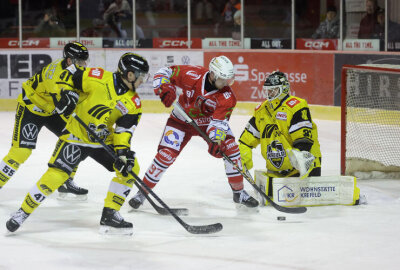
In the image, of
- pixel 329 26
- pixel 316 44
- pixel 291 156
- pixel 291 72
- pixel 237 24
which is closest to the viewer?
pixel 291 156

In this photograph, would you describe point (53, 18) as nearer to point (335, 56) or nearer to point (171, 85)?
point (335, 56)

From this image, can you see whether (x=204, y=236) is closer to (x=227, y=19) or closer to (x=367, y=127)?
(x=367, y=127)

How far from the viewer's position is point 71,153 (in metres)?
4.43

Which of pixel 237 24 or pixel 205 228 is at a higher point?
pixel 237 24

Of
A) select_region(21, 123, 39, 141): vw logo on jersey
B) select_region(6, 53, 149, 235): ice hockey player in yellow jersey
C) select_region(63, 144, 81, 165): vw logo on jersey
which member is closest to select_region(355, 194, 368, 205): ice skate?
select_region(6, 53, 149, 235): ice hockey player in yellow jersey

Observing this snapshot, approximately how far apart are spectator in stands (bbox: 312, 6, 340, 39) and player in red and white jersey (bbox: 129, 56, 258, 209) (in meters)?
5.11

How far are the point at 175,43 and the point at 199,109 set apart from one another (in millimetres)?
6042

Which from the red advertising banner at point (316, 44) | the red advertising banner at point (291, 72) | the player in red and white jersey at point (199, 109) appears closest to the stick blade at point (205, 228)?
the player in red and white jersey at point (199, 109)

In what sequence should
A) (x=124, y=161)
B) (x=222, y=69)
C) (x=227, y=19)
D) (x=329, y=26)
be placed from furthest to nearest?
(x=227, y=19)
(x=329, y=26)
(x=222, y=69)
(x=124, y=161)

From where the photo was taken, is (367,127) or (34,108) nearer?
(34,108)

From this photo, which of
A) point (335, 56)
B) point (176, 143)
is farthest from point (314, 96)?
point (176, 143)

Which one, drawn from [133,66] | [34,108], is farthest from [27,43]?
[133,66]

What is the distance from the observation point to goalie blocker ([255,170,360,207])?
17.1ft

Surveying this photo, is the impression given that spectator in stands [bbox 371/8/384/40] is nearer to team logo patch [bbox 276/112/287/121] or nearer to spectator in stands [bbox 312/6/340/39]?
spectator in stands [bbox 312/6/340/39]
